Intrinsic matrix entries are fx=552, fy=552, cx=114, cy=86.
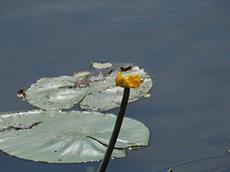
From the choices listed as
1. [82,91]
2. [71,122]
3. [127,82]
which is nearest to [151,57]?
[82,91]

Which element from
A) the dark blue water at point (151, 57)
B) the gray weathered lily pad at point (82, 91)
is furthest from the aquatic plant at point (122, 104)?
the gray weathered lily pad at point (82, 91)

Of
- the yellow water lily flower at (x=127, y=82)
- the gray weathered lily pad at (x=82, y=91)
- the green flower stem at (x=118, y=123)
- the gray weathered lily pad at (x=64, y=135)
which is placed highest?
the yellow water lily flower at (x=127, y=82)

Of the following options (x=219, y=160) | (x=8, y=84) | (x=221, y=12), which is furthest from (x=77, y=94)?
(x=221, y=12)

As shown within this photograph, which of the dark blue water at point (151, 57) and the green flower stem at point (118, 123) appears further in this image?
the dark blue water at point (151, 57)

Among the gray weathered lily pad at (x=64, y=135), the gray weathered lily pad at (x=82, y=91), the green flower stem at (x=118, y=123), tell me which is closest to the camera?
the green flower stem at (x=118, y=123)

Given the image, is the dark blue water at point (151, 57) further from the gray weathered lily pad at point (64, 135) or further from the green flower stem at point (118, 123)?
the green flower stem at point (118, 123)

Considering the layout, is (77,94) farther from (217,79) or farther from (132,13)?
(132,13)

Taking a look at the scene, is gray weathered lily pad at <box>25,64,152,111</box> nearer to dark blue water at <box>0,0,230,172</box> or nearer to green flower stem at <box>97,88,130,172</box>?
dark blue water at <box>0,0,230,172</box>

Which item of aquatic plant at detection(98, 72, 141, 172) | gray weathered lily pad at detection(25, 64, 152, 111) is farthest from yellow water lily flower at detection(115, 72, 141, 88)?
gray weathered lily pad at detection(25, 64, 152, 111)
